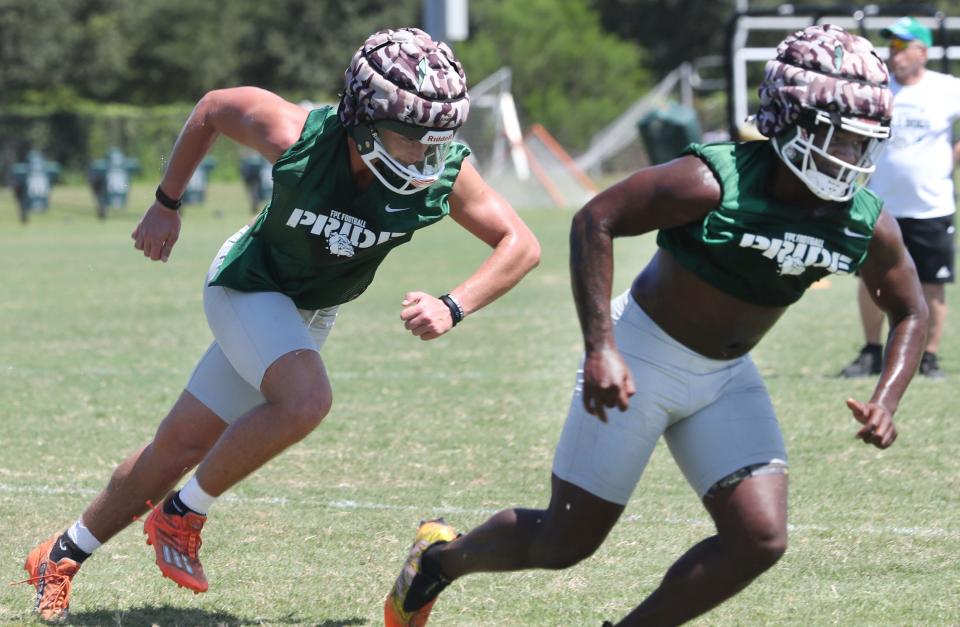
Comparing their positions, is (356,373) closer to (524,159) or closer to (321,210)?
(321,210)

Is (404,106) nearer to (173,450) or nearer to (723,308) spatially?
(723,308)

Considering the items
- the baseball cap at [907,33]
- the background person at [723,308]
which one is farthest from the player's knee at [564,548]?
the baseball cap at [907,33]

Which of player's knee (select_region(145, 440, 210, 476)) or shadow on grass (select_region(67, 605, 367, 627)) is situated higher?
player's knee (select_region(145, 440, 210, 476))

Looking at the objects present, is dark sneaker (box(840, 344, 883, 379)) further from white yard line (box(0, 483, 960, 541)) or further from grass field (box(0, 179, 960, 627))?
white yard line (box(0, 483, 960, 541))

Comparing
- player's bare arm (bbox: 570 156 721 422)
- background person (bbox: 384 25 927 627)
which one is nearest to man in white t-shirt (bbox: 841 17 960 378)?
background person (bbox: 384 25 927 627)

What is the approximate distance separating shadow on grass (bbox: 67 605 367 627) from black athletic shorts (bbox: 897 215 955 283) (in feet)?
19.7

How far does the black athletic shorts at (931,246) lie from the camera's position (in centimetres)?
958

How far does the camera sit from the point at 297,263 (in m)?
4.83

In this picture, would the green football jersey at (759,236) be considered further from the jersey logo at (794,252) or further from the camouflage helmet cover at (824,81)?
the camouflage helmet cover at (824,81)

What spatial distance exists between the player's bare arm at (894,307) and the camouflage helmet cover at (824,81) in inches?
17.1

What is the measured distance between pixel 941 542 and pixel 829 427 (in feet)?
7.65

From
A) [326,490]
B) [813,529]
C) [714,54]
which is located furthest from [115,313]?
[714,54]

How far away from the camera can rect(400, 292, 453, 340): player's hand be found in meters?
4.56

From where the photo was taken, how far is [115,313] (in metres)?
13.8
